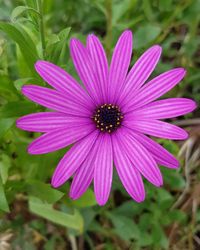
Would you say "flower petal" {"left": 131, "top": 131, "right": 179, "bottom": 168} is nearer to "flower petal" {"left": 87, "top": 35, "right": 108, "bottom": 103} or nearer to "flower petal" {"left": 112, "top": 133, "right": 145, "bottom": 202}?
"flower petal" {"left": 112, "top": 133, "right": 145, "bottom": 202}

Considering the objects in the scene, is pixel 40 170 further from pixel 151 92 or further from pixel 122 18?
pixel 122 18

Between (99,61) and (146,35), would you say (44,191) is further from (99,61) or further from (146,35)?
(146,35)

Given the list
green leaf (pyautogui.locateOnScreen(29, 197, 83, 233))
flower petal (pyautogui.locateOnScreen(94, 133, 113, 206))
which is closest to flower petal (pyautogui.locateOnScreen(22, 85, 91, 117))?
flower petal (pyautogui.locateOnScreen(94, 133, 113, 206))

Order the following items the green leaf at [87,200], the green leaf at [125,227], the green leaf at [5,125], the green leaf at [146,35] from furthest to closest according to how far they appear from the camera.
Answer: the green leaf at [146,35]
the green leaf at [125,227]
the green leaf at [87,200]
the green leaf at [5,125]

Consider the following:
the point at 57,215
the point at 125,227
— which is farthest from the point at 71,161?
the point at 125,227

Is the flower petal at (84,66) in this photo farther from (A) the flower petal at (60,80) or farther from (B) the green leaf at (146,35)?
(B) the green leaf at (146,35)

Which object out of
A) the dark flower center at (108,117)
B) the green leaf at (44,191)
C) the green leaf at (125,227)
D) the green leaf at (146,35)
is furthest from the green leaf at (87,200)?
the green leaf at (146,35)
